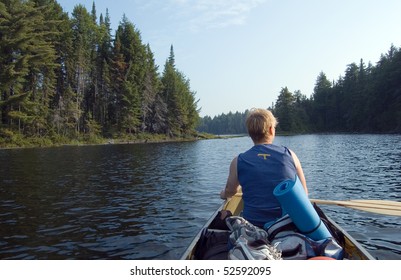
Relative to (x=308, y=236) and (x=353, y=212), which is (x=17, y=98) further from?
(x=308, y=236)

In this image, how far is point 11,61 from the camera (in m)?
40.3

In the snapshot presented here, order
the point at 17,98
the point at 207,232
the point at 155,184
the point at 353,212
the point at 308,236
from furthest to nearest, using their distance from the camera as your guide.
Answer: the point at 17,98 < the point at 155,184 < the point at 353,212 < the point at 207,232 < the point at 308,236

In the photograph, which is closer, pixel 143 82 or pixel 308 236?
pixel 308 236

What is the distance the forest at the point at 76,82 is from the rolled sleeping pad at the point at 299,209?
40.6 meters

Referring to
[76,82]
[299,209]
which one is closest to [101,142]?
[76,82]

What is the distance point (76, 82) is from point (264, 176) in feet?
174

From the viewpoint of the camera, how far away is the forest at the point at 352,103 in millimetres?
79125

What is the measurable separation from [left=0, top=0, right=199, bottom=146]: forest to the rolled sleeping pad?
1598 inches

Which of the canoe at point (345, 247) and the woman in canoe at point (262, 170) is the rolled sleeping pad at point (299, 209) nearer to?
the woman in canoe at point (262, 170)

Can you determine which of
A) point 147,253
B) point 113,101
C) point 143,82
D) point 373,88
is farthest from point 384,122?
point 147,253

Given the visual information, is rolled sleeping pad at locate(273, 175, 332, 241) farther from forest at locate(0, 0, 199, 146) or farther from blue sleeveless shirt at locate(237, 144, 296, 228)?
forest at locate(0, 0, 199, 146)

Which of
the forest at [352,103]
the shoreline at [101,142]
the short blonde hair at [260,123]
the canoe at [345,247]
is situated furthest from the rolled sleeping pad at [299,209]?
the forest at [352,103]

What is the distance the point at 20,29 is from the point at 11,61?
15.2ft

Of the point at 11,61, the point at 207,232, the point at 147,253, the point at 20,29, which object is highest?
the point at 20,29
